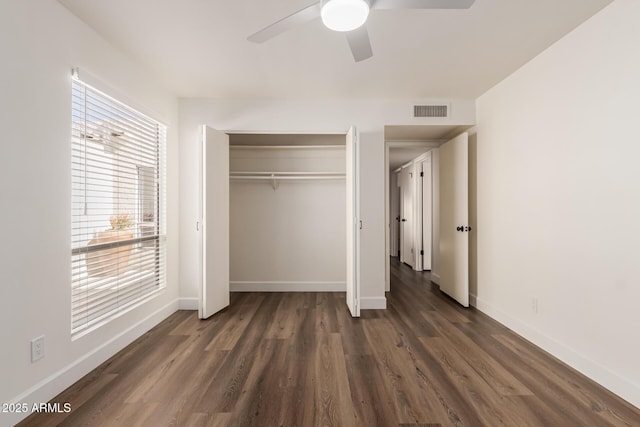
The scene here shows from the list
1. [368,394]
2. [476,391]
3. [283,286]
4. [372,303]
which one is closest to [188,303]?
[283,286]

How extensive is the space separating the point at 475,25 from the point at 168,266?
3.67m

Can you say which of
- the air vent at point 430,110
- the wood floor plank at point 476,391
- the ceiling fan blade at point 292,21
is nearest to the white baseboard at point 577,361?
the wood floor plank at point 476,391

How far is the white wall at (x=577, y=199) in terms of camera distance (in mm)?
1826

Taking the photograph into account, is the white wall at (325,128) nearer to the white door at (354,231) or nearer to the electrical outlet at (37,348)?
the white door at (354,231)

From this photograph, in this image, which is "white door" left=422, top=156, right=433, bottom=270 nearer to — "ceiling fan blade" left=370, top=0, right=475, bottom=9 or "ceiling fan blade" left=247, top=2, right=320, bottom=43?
"ceiling fan blade" left=370, top=0, right=475, bottom=9

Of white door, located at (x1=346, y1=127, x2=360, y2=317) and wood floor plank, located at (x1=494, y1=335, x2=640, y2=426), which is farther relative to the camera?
white door, located at (x1=346, y1=127, x2=360, y2=317)

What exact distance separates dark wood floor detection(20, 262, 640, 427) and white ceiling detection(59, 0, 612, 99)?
2.53 meters

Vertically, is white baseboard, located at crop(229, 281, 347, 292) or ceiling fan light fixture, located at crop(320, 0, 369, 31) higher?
ceiling fan light fixture, located at crop(320, 0, 369, 31)

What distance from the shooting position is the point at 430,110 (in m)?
3.52

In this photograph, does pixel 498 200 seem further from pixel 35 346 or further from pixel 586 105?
pixel 35 346

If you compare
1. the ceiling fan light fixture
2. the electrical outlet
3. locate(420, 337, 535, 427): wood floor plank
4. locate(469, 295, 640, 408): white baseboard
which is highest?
the ceiling fan light fixture

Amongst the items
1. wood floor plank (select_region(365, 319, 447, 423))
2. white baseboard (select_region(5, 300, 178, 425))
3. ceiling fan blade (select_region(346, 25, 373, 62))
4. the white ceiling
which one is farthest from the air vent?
white baseboard (select_region(5, 300, 178, 425))

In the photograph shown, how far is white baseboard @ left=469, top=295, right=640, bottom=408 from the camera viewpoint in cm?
179

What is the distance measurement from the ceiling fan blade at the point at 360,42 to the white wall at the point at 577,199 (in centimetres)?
164
